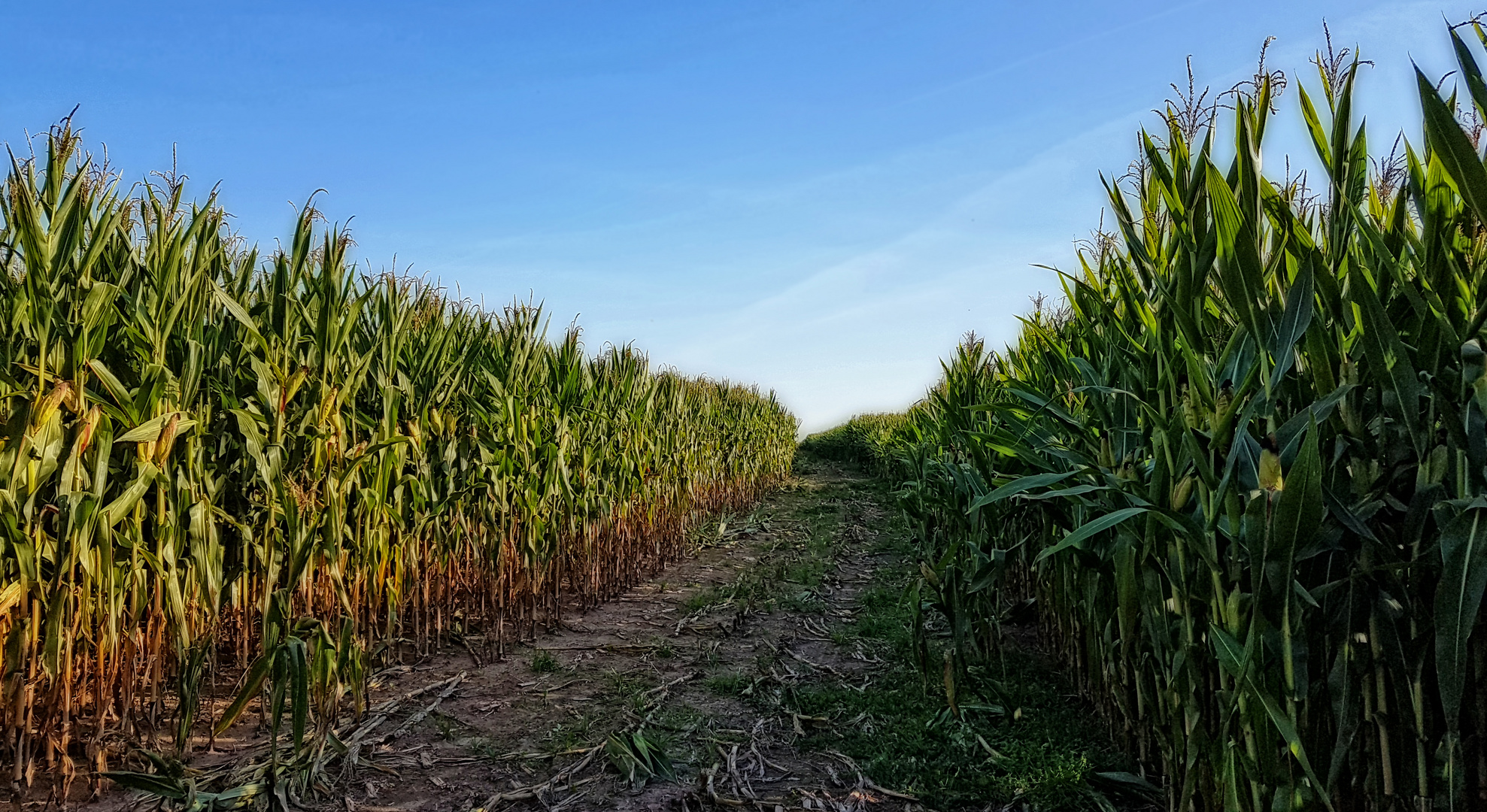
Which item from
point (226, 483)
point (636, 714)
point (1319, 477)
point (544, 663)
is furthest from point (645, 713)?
point (1319, 477)

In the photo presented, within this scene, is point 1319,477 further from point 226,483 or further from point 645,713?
point 226,483

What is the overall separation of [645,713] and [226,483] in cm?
215

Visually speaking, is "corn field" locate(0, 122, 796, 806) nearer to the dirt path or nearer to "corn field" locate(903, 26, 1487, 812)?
the dirt path

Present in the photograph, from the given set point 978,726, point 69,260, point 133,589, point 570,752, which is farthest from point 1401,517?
point 69,260

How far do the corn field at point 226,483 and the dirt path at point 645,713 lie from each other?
366 mm

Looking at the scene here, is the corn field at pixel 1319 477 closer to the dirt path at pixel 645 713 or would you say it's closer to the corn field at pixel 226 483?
the dirt path at pixel 645 713

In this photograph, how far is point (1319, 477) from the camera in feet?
4.52

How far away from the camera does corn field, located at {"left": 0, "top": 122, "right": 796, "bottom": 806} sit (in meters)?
2.51

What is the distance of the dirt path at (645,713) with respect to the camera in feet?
9.09

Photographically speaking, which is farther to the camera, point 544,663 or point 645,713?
point 544,663

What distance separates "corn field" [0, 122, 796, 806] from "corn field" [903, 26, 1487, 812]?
8.68 feet

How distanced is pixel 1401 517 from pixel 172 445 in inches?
154

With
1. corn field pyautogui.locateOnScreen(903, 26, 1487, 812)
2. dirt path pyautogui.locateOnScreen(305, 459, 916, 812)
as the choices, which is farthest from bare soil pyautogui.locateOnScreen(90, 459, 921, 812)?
corn field pyautogui.locateOnScreen(903, 26, 1487, 812)

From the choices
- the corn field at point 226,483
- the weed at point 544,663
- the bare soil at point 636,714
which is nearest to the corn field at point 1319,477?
the bare soil at point 636,714
